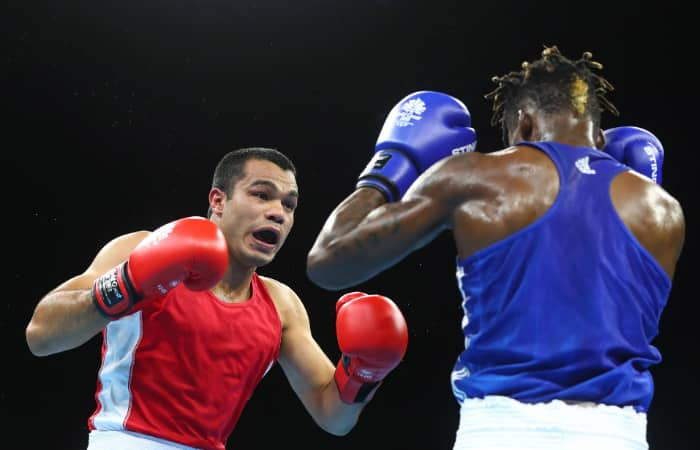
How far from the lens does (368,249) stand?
5.92 feet

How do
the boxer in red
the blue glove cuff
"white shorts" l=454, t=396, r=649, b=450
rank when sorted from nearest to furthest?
"white shorts" l=454, t=396, r=649, b=450, the blue glove cuff, the boxer in red

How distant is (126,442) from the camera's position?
2.50 metres

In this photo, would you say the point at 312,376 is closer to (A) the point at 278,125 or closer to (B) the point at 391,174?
(B) the point at 391,174

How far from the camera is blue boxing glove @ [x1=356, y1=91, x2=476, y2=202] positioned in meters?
1.96

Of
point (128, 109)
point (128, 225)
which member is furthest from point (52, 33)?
point (128, 225)

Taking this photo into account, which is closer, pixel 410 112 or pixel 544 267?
pixel 544 267

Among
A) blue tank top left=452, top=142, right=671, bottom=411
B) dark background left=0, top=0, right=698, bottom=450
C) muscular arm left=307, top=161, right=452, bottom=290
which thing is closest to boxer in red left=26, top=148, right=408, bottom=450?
muscular arm left=307, top=161, right=452, bottom=290

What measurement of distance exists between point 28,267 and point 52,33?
179 centimetres

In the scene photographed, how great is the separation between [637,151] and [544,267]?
35.0 inches

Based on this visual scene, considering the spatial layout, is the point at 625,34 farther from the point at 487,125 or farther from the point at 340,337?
the point at 340,337

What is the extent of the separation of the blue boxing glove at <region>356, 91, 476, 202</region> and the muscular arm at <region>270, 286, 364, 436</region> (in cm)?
111

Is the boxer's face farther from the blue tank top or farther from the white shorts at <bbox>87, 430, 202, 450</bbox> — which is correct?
the blue tank top

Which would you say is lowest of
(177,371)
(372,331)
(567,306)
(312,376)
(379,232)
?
(312,376)

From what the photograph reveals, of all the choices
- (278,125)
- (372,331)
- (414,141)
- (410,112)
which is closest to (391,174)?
(414,141)
